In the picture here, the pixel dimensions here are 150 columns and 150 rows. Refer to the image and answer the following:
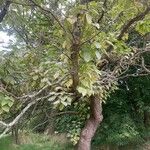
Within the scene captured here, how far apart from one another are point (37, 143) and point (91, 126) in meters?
6.21

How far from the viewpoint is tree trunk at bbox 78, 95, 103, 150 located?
3953 millimetres

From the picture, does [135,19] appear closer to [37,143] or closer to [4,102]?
[4,102]

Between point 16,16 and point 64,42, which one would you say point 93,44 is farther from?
point 16,16

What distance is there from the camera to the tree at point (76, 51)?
2588 millimetres

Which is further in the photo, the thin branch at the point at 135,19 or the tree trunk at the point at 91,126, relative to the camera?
the tree trunk at the point at 91,126

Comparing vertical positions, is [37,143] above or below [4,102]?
below

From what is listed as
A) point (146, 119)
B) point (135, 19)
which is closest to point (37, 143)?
point (146, 119)

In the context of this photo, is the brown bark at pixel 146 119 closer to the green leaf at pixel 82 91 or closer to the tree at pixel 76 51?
the tree at pixel 76 51

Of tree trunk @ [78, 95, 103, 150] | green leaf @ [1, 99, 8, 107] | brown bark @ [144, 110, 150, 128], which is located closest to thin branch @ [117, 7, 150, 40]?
tree trunk @ [78, 95, 103, 150]

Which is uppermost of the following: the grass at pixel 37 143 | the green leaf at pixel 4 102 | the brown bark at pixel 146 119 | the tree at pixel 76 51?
the tree at pixel 76 51

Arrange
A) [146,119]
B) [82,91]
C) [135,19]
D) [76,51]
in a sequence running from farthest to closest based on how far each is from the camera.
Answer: [146,119]
[135,19]
[82,91]
[76,51]

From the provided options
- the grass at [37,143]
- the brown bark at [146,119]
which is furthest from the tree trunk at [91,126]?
the brown bark at [146,119]

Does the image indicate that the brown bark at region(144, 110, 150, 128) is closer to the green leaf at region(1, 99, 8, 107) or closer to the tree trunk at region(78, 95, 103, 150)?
the tree trunk at region(78, 95, 103, 150)

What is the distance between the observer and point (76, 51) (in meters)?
2.63
